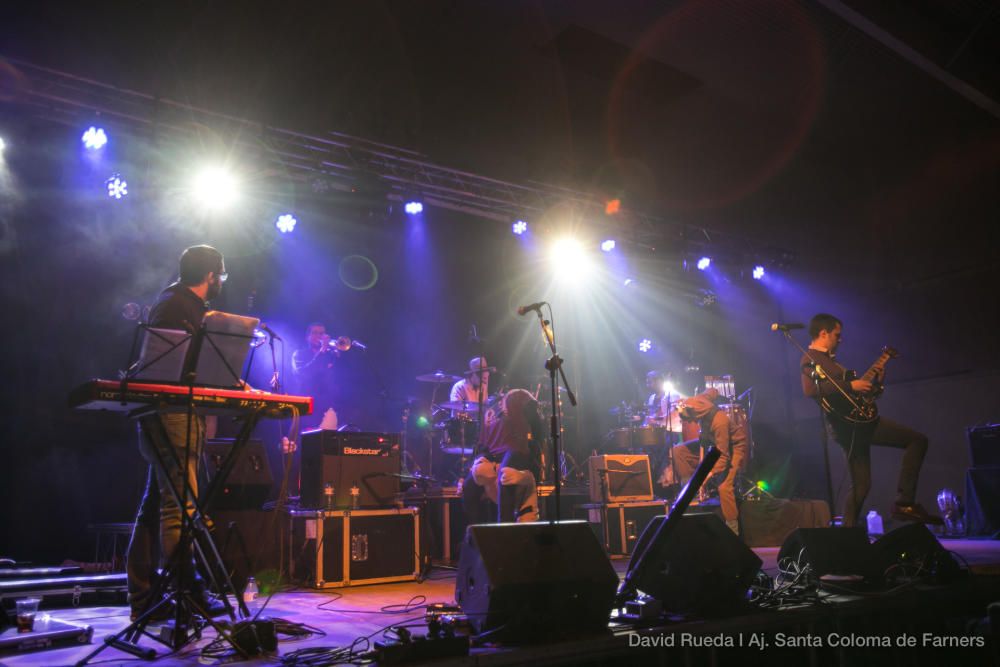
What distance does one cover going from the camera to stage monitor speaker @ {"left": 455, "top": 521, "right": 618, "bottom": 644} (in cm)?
318

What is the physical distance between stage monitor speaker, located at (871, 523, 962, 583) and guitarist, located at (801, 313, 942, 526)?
1.31 metres

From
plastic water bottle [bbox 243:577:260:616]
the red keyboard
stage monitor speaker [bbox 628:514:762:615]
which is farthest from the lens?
plastic water bottle [bbox 243:577:260:616]

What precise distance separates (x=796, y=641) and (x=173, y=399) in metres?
3.62

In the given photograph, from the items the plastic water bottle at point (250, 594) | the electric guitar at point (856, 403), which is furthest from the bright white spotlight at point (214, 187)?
the electric guitar at point (856, 403)

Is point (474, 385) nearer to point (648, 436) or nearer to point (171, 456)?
point (648, 436)

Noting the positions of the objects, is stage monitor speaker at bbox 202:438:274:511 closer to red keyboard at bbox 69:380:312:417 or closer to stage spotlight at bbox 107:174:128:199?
red keyboard at bbox 69:380:312:417

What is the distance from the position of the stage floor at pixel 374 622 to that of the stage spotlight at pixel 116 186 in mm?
5278

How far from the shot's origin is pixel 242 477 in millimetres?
5582

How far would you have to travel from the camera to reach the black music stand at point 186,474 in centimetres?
326

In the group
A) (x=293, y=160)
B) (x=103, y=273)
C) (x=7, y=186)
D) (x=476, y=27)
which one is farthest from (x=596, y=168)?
(x=7, y=186)

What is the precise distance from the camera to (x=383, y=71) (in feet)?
26.7

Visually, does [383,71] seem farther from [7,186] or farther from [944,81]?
[944,81]

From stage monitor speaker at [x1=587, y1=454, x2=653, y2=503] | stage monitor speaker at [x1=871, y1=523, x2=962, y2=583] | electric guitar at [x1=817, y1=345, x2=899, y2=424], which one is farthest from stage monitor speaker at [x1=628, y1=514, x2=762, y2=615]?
stage monitor speaker at [x1=587, y1=454, x2=653, y2=503]

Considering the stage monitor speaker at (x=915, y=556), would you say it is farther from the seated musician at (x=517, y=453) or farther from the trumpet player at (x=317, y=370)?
the trumpet player at (x=317, y=370)
